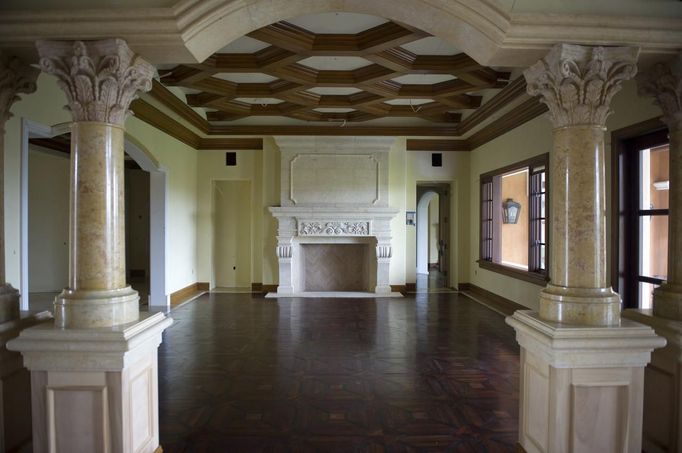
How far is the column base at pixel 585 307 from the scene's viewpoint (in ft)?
7.19

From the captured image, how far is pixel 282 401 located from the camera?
318 centimetres

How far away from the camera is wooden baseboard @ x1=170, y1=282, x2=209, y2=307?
705 cm

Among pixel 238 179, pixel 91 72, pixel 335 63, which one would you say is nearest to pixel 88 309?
pixel 91 72

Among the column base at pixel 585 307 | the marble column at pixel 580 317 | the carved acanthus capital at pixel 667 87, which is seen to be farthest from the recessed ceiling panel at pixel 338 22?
the column base at pixel 585 307

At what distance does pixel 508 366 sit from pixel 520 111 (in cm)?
372

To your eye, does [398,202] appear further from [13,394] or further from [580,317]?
[13,394]

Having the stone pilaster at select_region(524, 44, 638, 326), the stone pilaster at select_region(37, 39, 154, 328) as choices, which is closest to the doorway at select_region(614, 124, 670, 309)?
the stone pilaster at select_region(524, 44, 638, 326)

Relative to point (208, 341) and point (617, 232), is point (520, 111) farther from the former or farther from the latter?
point (208, 341)

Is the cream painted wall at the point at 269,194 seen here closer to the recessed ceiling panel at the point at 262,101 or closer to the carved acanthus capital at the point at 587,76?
the recessed ceiling panel at the point at 262,101

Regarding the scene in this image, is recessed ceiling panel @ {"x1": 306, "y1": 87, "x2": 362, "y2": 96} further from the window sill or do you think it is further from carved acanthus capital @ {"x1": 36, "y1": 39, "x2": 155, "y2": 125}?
carved acanthus capital @ {"x1": 36, "y1": 39, "x2": 155, "y2": 125}

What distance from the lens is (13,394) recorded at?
2.35 m

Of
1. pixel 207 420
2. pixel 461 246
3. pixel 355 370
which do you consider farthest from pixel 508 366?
pixel 461 246

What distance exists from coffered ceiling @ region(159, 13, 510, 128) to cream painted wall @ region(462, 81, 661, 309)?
2.56ft

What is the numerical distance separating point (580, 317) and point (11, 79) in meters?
3.60
